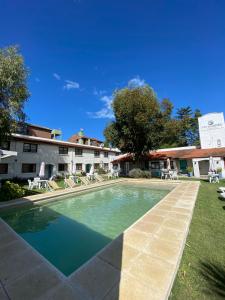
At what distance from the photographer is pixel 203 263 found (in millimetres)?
3672

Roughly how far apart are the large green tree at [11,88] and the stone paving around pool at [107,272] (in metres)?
12.9

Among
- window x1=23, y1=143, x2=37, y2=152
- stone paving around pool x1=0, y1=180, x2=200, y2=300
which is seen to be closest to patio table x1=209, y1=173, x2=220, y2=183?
stone paving around pool x1=0, y1=180, x2=200, y2=300

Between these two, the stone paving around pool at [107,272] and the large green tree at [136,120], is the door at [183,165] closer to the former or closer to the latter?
the large green tree at [136,120]

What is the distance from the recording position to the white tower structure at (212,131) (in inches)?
1029

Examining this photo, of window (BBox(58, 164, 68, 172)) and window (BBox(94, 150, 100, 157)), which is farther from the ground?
window (BBox(94, 150, 100, 157))

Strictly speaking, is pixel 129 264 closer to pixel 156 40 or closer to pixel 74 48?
pixel 156 40

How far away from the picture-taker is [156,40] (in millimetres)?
15320

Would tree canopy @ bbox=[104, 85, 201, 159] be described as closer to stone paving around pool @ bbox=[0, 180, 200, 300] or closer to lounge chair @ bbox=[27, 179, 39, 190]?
lounge chair @ bbox=[27, 179, 39, 190]

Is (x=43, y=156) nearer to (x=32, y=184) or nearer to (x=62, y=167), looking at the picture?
(x=62, y=167)

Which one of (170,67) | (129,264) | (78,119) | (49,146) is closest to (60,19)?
(170,67)

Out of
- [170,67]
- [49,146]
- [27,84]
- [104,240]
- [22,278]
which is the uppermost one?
[170,67]

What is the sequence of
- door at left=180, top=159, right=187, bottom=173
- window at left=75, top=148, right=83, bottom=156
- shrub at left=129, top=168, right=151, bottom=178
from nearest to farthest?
A: shrub at left=129, top=168, right=151, bottom=178, door at left=180, top=159, right=187, bottom=173, window at left=75, top=148, right=83, bottom=156

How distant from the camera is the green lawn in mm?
2842

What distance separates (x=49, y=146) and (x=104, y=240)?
2087 centimetres
